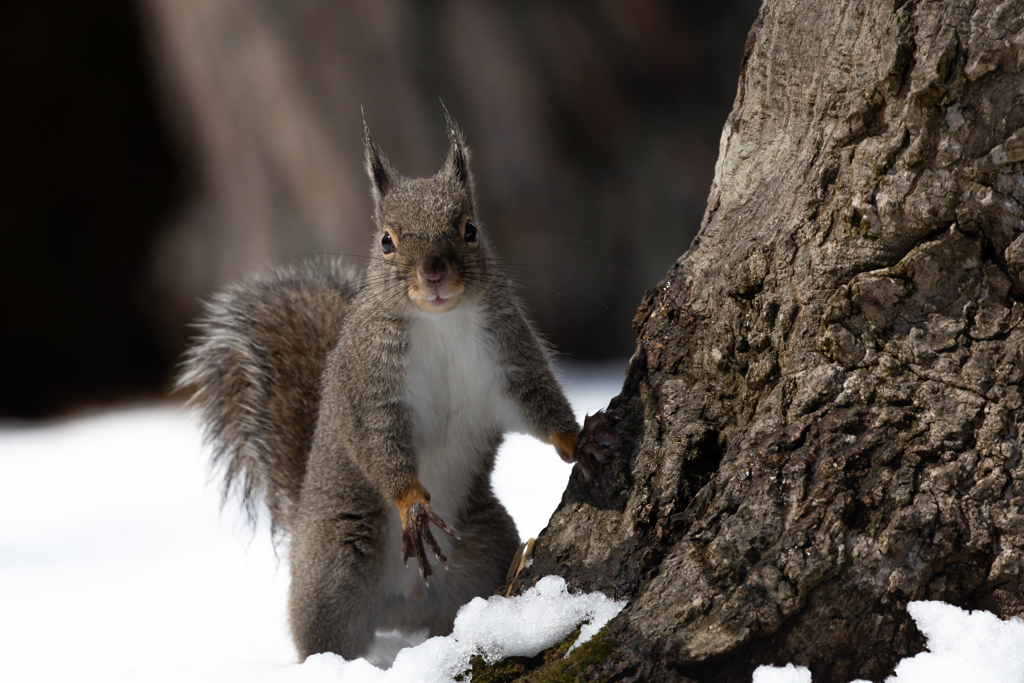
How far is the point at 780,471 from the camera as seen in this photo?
2.88ft

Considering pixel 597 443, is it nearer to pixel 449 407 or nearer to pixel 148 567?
pixel 449 407

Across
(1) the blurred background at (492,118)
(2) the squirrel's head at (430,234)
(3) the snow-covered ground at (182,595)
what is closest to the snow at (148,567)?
(3) the snow-covered ground at (182,595)

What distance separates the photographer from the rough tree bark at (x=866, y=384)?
810mm

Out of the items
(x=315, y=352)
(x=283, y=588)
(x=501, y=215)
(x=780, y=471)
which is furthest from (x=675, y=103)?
(x=780, y=471)

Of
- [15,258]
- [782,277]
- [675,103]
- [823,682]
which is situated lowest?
[823,682]

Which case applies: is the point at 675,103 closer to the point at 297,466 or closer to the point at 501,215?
the point at 501,215

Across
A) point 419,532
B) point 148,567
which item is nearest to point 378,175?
point 419,532

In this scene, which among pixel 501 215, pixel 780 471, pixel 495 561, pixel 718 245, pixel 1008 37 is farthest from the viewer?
pixel 501 215

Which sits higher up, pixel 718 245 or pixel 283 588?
pixel 718 245

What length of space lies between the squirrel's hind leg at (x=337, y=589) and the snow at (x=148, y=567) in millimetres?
76

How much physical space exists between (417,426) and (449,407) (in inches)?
2.2

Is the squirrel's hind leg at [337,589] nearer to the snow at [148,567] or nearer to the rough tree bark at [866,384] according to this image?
the snow at [148,567]

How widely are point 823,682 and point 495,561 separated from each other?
604mm

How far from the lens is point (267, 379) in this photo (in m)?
1.60
